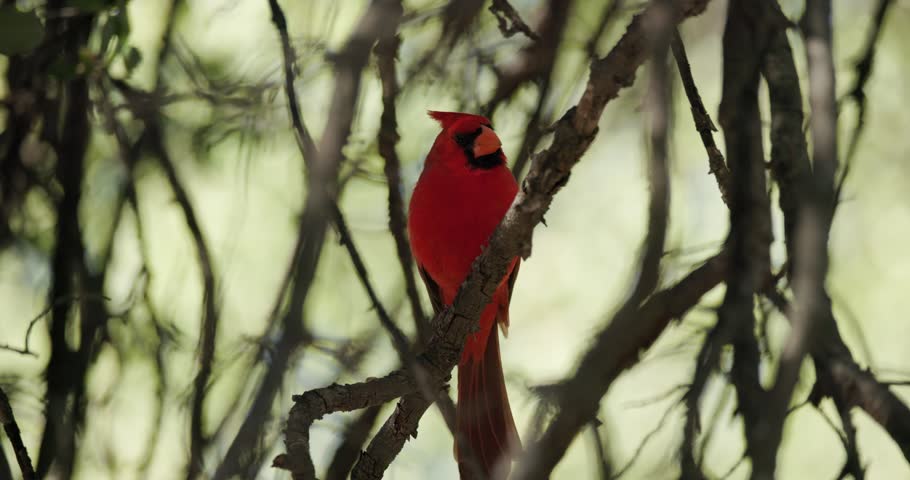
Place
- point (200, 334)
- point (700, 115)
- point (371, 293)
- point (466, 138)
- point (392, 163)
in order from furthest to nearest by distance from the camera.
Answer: point (466, 138), point (392, 163), point (200, 334), point (700, 115), point (371, 293)

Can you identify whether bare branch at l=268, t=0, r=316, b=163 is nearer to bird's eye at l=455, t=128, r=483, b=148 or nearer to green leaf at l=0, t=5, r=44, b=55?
green leaf at l=0, t=5, r=44, b=55

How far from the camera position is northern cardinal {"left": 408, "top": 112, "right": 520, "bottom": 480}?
9.19ft

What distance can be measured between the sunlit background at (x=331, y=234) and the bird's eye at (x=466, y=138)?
15cm

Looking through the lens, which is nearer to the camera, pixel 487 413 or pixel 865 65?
pixel 865 65

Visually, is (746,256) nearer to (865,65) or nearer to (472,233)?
(865,65)

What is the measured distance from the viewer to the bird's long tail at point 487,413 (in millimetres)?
2729

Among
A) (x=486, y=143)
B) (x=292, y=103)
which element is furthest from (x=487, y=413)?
(x=292, y=103)

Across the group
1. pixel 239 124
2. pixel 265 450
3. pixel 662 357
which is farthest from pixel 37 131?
pixel 662 357

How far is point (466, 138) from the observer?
291 cm

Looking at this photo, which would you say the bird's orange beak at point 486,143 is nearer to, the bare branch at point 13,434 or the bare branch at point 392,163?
the bare branch at point 392,163

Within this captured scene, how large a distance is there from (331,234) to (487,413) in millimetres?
761

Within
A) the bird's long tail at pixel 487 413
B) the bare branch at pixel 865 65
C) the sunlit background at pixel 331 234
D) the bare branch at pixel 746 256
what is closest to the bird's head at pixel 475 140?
the sunlit background at pixel 331 234

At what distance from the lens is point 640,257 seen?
1725mm

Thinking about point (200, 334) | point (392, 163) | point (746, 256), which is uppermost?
point (392, 163)
